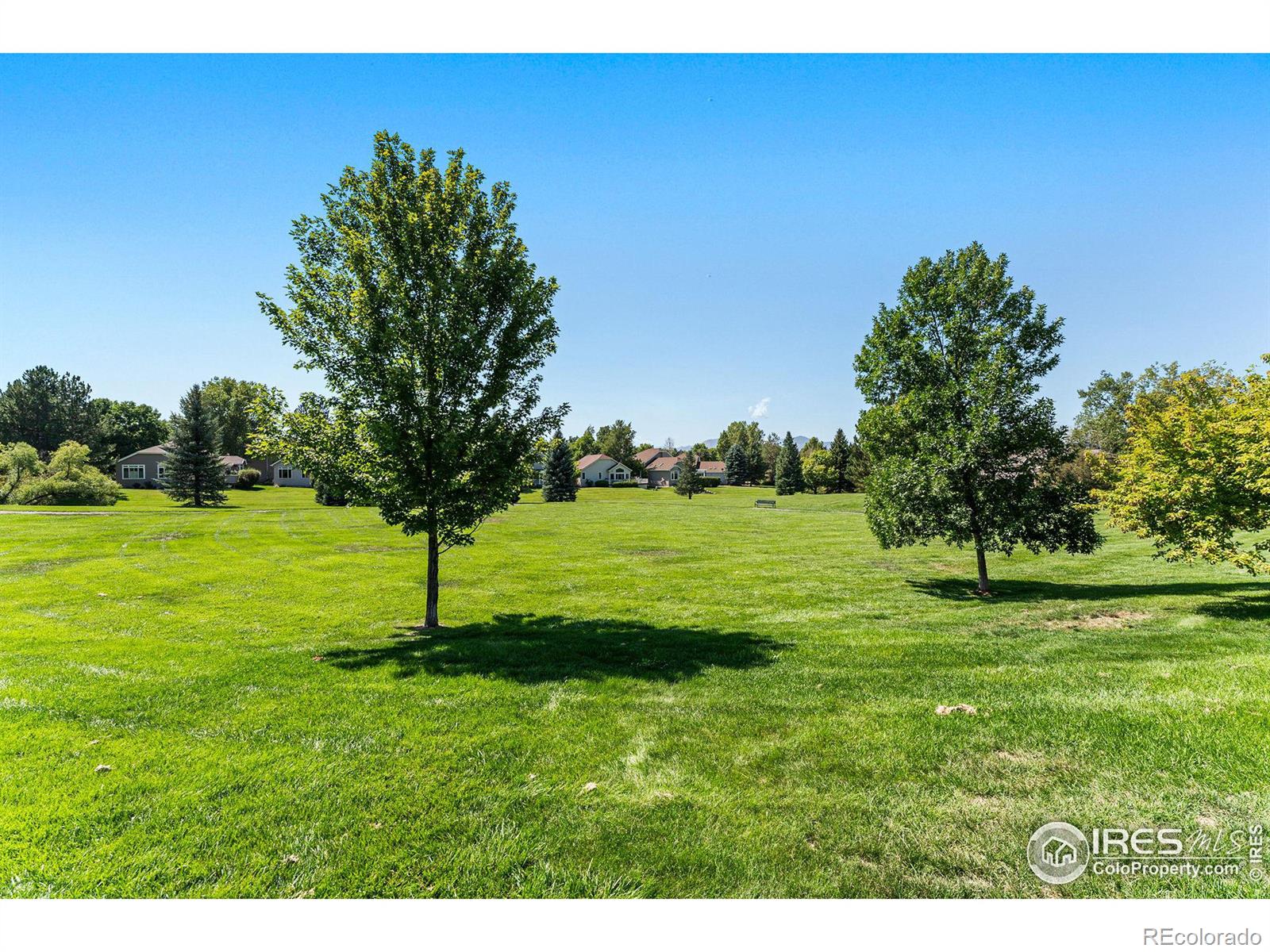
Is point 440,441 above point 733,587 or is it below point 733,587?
above

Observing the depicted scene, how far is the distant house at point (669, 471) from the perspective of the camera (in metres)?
102

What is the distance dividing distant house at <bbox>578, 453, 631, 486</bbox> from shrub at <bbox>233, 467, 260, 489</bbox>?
155 feet

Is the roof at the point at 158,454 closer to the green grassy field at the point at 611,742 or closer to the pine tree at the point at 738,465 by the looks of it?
the green grassy field at the point at 611,742

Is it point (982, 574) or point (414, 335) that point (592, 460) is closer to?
point (982, 574)

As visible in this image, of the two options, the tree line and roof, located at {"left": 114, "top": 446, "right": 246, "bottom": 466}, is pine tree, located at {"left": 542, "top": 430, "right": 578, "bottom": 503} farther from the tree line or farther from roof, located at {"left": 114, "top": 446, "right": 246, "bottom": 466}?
the tree line

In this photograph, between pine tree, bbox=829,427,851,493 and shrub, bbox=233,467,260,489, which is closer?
shrub, bbox=233,467,260,489

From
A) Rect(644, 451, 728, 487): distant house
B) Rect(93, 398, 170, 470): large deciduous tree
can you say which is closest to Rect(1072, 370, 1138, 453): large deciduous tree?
Rect(644, 451, 728, 487): distant house

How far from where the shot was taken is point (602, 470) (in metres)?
96.8

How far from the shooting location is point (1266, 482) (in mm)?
9680

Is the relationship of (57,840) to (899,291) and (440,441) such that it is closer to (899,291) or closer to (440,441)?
(440,441)

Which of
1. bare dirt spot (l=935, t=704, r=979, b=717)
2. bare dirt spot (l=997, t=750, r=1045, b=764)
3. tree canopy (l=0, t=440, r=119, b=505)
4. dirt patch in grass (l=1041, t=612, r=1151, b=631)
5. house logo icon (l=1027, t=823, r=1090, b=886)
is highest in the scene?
tree canopy (l=0, t=440, r=119, b=505)

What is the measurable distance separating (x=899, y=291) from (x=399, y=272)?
13.9 meters

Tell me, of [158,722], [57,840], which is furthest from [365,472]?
[57,840]

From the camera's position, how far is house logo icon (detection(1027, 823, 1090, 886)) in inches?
138
